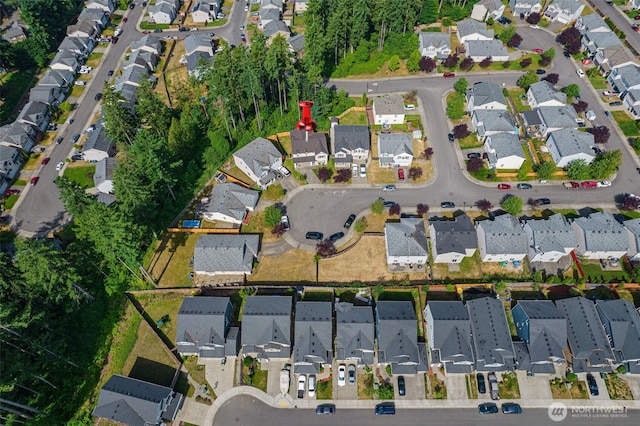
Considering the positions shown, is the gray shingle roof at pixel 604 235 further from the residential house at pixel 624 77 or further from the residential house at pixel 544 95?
the residential house at pixel 624 77

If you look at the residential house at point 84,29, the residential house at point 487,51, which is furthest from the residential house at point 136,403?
the residential house at point 84,29

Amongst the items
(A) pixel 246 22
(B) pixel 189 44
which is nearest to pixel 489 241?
(B) pixel 189 44

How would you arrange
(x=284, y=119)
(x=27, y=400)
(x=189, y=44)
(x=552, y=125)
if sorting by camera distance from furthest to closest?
(x=189, y=44) < (x=284, y=119) < (x=552, y=125) < (x=27, y=400)

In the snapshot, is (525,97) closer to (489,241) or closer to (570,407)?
(489,241)

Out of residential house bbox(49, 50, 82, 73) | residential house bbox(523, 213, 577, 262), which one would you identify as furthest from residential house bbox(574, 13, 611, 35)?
residential house bbox(49, 50, 82, 73)

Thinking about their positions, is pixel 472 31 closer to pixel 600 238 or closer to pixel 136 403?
pixel 600 238

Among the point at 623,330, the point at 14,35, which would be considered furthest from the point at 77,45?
the point at 623,330
